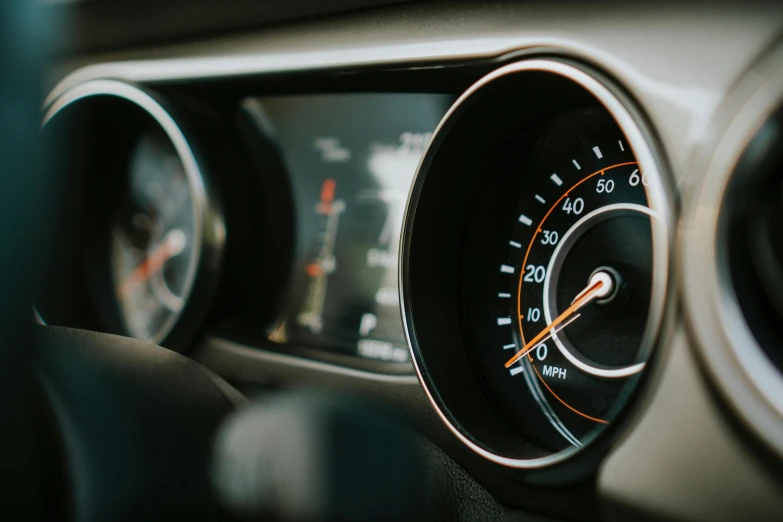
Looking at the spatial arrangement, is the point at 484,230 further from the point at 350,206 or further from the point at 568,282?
the point at 350,206

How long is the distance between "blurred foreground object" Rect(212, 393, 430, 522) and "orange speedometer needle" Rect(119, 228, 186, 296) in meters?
0.99

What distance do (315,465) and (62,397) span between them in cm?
36

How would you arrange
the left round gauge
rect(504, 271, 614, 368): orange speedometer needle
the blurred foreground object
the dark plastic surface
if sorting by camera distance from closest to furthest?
1. the blurred foreground object
2. the dark plastic surface
3. rect(504, 271, 614, 368): orange speedometer needle
4. the left round gauge

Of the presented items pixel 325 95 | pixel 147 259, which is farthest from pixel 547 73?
pixel 147 259

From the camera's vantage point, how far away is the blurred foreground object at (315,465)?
0.78m

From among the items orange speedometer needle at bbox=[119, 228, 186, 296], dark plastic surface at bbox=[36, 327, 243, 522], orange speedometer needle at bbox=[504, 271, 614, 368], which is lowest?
dark plastic surface at bbox=[36, 327, 243, 522]

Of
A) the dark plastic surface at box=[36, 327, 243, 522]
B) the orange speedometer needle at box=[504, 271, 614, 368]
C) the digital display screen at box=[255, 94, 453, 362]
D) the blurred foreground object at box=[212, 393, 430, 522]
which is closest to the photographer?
the blurred foreground object at box=[212, 393, 430, 522]

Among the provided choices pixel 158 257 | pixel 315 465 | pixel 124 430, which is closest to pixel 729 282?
pixel 315 465

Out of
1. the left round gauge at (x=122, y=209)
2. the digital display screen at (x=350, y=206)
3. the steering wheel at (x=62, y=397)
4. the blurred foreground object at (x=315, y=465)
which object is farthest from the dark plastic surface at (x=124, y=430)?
the left round gauge at (x=122, y=209)

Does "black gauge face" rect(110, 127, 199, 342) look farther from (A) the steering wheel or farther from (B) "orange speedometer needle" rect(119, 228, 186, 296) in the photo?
(A) the steering wheel

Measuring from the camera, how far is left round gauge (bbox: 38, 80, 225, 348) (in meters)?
1.72

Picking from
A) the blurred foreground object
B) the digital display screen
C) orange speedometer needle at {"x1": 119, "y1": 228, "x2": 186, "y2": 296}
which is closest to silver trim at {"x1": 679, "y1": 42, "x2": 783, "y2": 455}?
the blurred foreground object

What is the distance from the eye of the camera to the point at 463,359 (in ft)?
4.05

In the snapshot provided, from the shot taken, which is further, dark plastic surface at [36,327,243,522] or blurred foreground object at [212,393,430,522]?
dark plastic surface at [36,327,243,522]
